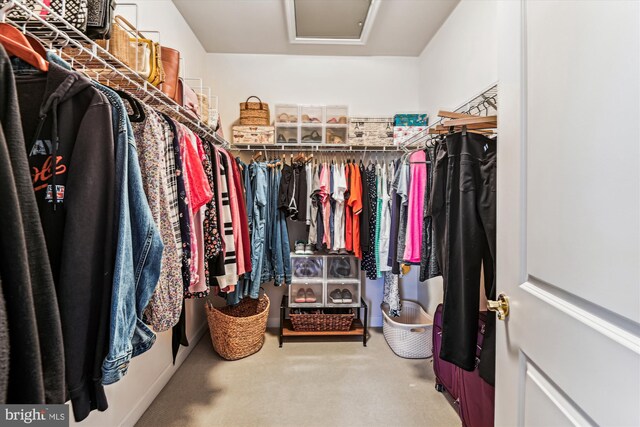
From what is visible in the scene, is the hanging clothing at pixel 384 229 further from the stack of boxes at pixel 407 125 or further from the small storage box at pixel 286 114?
the small storage box at pixel 286 114

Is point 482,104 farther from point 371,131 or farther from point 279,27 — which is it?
point 279,27

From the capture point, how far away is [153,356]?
71.6 inches

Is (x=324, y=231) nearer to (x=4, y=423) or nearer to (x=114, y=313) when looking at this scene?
(x=114, y=313)

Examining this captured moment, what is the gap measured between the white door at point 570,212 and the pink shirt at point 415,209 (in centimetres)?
106

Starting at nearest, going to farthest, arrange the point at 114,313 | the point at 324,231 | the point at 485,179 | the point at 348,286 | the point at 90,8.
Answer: the point at 114,313 → the point at 90,8 → the point at 485,179 → the point at 324,231 → the point at 348,286

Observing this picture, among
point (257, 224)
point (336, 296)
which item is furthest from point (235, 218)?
point (336, 296)

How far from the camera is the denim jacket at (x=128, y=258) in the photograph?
0.68 metres

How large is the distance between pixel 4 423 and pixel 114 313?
0.23 meters

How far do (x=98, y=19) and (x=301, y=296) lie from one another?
230cm

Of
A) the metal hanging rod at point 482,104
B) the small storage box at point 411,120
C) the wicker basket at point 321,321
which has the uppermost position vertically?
the small storage box at point 411,120

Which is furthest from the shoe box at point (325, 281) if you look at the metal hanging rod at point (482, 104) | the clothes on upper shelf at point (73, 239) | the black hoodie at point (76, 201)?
the black hoodie at point (76, 201)

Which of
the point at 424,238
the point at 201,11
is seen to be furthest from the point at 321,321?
the point at 201,11

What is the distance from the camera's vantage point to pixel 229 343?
2.25 meters

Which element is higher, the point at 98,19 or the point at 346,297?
the point at 98,19
